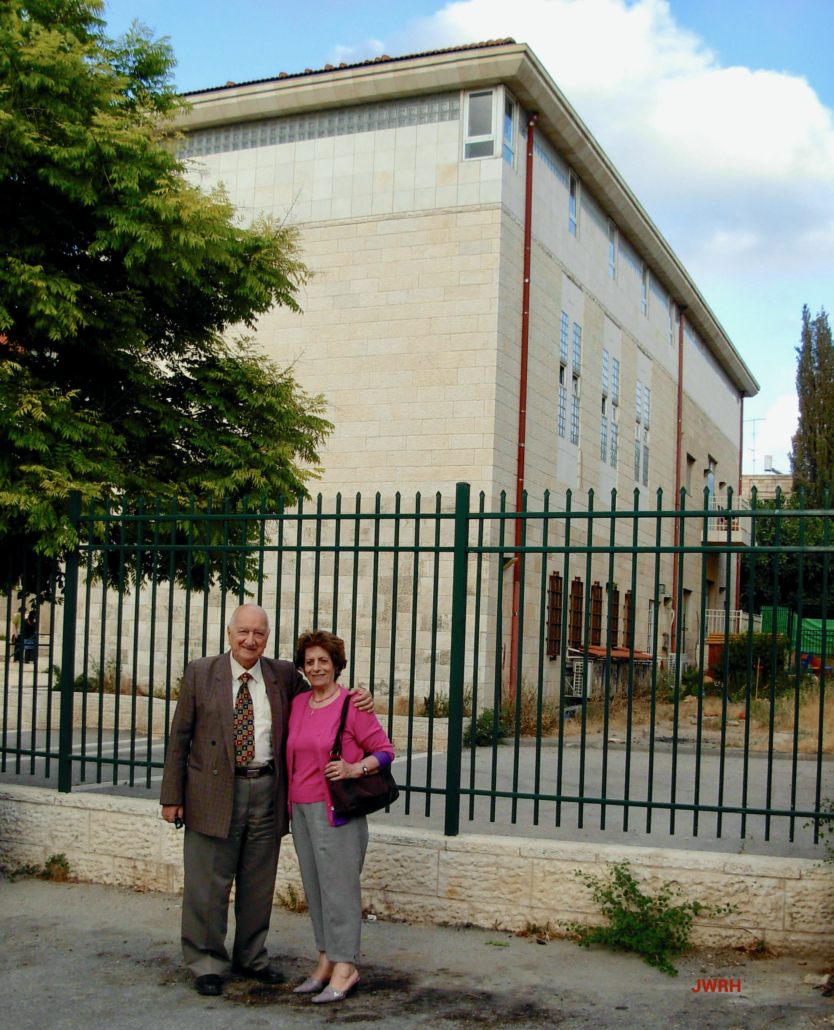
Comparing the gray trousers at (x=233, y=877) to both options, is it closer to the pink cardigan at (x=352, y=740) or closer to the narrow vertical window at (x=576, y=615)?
the pink cardigan at (x=352, y=740)

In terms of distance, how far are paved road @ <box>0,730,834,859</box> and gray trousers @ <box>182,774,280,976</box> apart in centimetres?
122

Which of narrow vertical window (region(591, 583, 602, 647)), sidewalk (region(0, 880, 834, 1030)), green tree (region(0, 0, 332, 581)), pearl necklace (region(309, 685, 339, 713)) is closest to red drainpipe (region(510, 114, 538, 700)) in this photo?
narrow vertical window (region(591, 583, 602, 647))

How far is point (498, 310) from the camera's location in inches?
671

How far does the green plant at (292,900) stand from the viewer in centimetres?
617

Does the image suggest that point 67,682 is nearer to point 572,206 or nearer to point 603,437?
point 572,206

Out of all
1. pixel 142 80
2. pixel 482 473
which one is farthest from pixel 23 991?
pixel 482 473

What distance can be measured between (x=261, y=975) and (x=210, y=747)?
1.18 metres

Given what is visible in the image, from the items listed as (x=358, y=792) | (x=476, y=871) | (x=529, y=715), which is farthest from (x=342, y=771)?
(x=529, y=715)

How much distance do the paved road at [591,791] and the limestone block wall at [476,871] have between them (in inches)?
8.0

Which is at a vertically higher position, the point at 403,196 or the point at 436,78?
the point at 436,78

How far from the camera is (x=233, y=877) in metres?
4.98

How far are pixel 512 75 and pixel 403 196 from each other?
8.83 ft

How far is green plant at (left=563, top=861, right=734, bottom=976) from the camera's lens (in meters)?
5.30

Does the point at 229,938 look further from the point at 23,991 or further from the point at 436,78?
the point at 436,78
